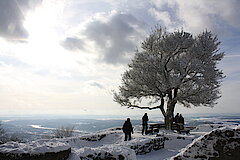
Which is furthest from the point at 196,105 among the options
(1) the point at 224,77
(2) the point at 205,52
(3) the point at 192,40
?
(3) the point at 192,40

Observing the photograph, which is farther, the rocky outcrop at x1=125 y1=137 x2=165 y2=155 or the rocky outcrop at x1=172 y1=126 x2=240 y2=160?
the rocky outcrop at x1=125 y1=137 x2=165 y2=155

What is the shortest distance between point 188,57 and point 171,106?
6124 mm

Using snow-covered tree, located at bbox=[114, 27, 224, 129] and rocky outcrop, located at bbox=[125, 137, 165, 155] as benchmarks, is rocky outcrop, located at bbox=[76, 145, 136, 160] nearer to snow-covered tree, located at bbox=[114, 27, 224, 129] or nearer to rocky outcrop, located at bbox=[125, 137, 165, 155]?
rocky outcrop, located at bbox=[125, 137, 165, 155]

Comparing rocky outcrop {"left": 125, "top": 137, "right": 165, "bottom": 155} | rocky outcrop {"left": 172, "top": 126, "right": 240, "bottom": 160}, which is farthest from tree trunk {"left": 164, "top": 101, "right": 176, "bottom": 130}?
rocky outcrop {"left": 172, "top": 126, "right": 240, "bottom": 160}

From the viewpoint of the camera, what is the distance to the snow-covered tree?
20953 millimetres

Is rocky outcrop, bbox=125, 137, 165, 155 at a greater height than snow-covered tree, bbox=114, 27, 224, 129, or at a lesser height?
lesser

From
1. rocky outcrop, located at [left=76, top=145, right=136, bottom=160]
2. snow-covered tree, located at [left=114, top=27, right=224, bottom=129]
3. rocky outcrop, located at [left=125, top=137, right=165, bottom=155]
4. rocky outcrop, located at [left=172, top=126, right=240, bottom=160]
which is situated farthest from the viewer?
snow-covered tree, located at [left=114, top=27, right=224, bottom=129]

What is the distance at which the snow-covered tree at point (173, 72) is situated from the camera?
68.7 ft

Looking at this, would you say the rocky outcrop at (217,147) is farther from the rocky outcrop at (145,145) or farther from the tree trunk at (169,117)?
the tree trunk at (169,117)

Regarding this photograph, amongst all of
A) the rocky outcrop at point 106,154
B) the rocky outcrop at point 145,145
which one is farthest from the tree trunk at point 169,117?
the rocky outcrop at point 106,154

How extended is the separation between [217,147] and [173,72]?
1851 centimetres

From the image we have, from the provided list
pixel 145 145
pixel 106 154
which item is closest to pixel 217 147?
pixel 106 154

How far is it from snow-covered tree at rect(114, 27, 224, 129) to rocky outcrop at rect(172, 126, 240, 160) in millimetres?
16019

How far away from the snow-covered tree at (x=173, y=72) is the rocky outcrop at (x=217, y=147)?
16.0 m
